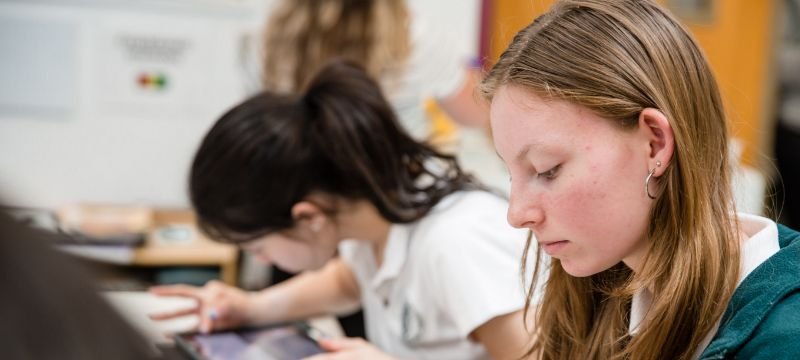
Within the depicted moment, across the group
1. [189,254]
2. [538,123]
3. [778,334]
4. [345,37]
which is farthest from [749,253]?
[189,254]

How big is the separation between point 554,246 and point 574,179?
0.27 ft

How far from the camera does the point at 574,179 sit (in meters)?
0.90

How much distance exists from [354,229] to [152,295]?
0.49 meters

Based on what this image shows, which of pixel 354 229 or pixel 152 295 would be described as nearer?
pixel 354 229

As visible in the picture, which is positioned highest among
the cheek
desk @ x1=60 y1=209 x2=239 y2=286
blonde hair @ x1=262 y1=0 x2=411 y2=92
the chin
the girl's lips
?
the cheek

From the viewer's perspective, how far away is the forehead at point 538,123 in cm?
89

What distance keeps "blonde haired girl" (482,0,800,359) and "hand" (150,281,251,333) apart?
0.82 metres

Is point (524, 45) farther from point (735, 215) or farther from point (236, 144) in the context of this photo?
point (236, 144)

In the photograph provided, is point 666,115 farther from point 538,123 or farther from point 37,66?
point 37,66

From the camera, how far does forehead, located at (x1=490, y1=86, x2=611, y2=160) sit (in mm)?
895

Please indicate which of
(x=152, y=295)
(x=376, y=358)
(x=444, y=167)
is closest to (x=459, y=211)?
(x=444, y=167)

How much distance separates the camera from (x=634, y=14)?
91 cm

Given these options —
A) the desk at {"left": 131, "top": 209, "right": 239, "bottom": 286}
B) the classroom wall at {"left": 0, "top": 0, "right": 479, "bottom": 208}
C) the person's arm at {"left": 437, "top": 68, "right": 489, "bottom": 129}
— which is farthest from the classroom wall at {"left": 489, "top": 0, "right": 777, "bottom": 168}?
the desk at {"left": 131, "top": 209, "right": 239, "bottom": 286}

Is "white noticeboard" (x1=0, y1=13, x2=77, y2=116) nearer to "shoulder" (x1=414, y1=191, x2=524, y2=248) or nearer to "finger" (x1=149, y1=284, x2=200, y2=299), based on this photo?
"finger" (x1=149, y1=284, x2=200, y2=299)
